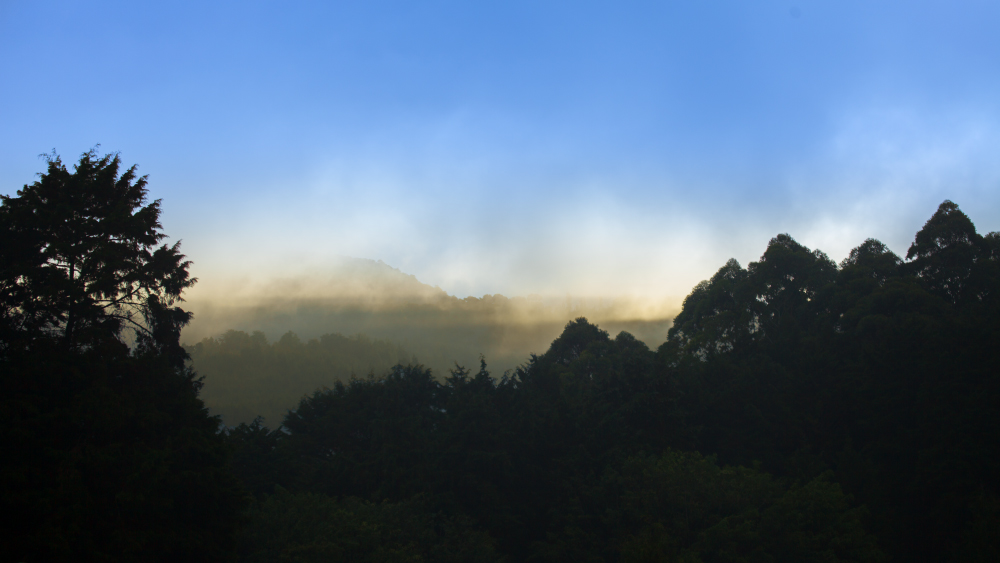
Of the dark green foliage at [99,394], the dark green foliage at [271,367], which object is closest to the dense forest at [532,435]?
the dark green foliage at [99,394]

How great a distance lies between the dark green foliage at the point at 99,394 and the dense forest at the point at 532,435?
0.06 metres

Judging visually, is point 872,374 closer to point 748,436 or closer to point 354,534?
point 748,436

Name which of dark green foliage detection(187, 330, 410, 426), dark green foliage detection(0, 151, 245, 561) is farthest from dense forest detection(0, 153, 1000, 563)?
dark green foliage detection(187, 330, 410, 426)

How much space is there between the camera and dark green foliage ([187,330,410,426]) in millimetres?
101625

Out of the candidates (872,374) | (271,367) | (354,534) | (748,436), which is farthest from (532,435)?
(271,367)

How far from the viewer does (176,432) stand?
1569cm

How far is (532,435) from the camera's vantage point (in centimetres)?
2894

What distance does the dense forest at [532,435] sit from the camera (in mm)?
14031

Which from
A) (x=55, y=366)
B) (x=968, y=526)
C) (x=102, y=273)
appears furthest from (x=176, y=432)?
(x=968, y=526)

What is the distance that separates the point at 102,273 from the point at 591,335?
165 feet

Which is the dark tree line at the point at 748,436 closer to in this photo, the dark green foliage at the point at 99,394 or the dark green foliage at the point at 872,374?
the dark green foliage at the point at 872,374

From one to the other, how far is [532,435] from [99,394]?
19.5 meters

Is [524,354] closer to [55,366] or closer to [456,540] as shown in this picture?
[456,540]

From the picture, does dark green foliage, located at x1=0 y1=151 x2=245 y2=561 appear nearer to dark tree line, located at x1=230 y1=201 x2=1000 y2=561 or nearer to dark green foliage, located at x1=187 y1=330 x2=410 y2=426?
dark tree line, located at x1=230 y1=201 x2=1000 y2=561
